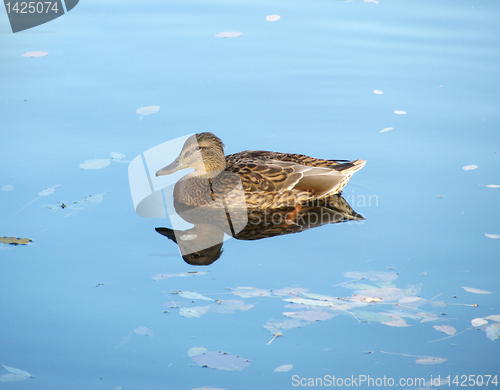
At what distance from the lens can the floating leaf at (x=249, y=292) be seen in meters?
4.38

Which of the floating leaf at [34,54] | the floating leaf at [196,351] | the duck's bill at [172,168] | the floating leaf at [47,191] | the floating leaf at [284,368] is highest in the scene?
the floating leaf at [34,54]

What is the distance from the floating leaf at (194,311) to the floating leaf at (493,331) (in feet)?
6.93

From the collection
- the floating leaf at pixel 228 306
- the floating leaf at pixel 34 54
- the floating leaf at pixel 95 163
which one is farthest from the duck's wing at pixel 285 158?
the floating leaf at pixel 34 54

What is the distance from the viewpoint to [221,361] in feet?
12.3

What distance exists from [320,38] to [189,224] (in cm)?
543

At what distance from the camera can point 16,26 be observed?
977cm

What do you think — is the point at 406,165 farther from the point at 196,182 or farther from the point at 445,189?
the point at 196,182

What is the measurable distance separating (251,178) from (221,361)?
246 centimetres

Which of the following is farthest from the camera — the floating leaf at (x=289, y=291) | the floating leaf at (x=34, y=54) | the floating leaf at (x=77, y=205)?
the floating leaf at (x=34, y=54)

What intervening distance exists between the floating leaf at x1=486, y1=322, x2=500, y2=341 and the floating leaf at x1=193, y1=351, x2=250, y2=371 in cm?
181

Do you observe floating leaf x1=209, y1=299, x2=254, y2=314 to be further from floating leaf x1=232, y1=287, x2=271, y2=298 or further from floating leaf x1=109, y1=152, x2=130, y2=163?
floating leaf x1=109, y1=152, x2=130, y2=163

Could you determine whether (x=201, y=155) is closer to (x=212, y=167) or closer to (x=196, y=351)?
(x=212, y=167)

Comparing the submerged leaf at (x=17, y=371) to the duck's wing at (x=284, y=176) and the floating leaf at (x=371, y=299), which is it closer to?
the floating leaf at (x=371, y=299)

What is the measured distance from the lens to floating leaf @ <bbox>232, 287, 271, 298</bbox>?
4379mm
